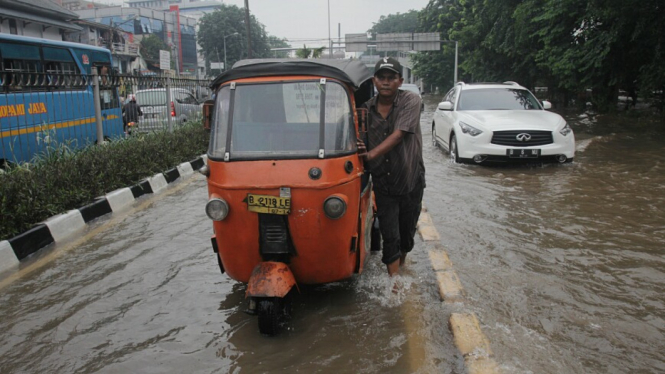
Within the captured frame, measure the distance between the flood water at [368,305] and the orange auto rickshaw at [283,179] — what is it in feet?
1.22

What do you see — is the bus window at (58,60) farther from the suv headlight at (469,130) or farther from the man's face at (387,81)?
the man's face at (387,81)

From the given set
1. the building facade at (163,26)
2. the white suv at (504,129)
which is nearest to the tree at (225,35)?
the building facade at (163,26)

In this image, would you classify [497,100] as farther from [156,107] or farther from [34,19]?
[34,19]

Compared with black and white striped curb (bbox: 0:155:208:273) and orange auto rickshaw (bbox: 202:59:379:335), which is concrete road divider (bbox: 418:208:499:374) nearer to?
orange auto rickshaw (bbox: 202:59:379:335)

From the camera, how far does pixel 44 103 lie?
8250 mm

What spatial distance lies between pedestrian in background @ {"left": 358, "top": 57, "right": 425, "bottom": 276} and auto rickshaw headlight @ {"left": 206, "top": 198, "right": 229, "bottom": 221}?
992 mm

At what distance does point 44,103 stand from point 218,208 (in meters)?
6.38

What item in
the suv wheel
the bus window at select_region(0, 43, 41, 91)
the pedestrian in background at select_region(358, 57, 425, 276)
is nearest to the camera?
the pedestrian in background at select_region(358, 57, 425, 276)

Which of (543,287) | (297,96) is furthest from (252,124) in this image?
(543,287)

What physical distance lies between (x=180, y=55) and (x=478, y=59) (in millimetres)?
70784

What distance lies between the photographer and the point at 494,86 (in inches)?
426

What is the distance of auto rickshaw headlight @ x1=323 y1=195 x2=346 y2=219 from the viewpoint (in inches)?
128

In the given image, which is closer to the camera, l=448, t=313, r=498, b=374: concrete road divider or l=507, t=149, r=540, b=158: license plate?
l=448, t=313, r=498, b=374: concrete road divider

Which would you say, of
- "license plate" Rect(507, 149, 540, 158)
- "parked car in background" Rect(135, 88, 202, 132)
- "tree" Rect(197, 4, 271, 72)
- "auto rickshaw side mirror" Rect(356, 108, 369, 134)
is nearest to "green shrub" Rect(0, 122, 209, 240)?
"parked car in background" Rect(135, 88, 202, 132)
